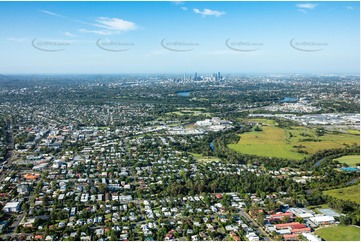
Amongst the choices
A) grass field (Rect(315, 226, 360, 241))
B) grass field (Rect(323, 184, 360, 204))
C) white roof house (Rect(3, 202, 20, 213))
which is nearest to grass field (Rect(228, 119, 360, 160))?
grass field (Rect(323, 184, 360, 204))

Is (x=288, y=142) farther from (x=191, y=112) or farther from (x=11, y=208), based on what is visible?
(x=11, y=208)

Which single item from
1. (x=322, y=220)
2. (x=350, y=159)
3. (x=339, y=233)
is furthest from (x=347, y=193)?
(x=350, y=159)

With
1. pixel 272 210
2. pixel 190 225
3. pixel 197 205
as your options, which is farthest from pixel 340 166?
pixel 190 225

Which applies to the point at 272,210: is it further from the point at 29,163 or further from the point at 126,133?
the point at 126,133

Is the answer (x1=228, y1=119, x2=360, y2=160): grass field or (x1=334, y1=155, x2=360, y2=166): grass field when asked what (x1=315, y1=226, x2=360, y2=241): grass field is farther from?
(x1=228, y1=119, x2=360, y2=160): grass field

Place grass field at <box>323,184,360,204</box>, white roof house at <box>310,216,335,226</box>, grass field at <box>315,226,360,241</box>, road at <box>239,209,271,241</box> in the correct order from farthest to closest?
1. grass field at <box>323,184,360,204</box>
2. white roof house at <box>310,216,335,226</box>
3. road at <box>239,209,271,241</box>
4. grass field at <box>315,226,360,241</box>
